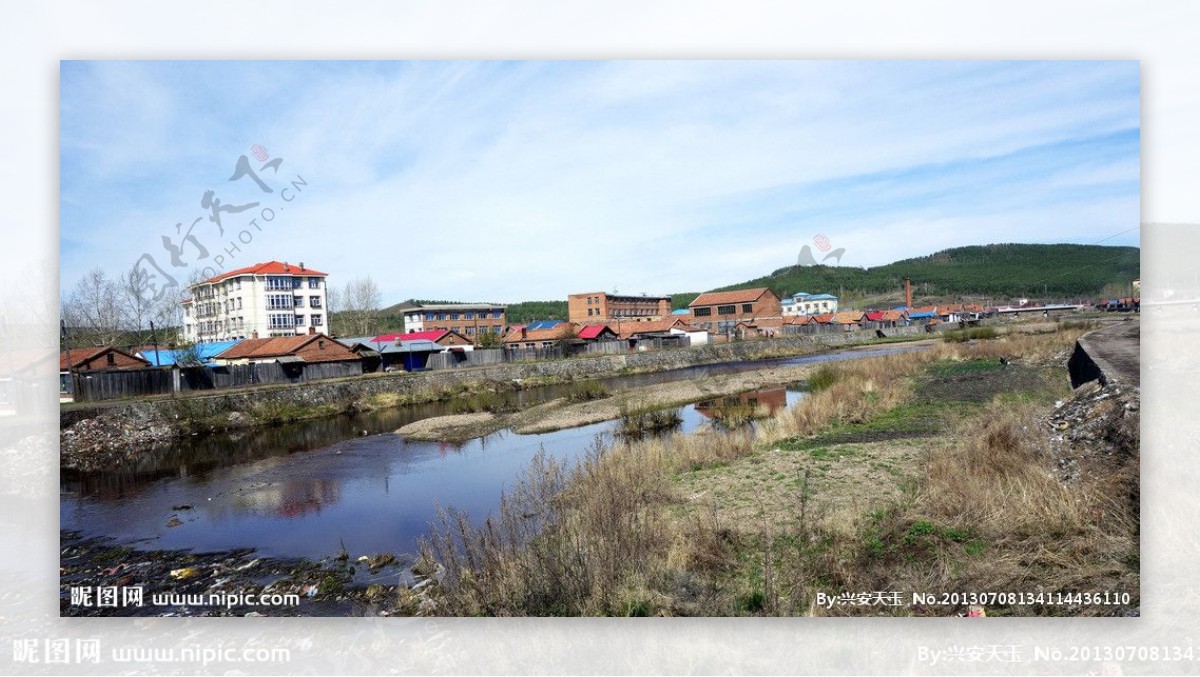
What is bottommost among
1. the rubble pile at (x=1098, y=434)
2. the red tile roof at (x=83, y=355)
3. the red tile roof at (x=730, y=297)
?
the rubble pile at (x=1098, y=434)

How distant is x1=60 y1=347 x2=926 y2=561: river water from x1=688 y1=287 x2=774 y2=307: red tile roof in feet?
110

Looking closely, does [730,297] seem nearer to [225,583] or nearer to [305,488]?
[305,488]

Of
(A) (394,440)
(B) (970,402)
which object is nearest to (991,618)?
(B) (970,402)

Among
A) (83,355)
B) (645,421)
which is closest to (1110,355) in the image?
(645,421)

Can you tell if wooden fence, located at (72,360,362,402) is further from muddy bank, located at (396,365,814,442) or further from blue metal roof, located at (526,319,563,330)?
blue metal roof, located at (526,319,563,330)

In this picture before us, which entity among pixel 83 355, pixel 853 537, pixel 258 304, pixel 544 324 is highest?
pixel 258 304

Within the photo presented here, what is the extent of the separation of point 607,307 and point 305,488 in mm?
32684

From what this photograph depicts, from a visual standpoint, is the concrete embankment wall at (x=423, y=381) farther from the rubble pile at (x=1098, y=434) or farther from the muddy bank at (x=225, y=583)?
the rubble pile at (x=1098, y=434)

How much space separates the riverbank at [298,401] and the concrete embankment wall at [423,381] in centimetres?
4

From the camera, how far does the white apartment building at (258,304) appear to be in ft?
39.7

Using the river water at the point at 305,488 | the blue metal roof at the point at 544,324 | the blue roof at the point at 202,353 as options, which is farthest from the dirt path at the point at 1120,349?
the blue metal roof at the point at 544,324

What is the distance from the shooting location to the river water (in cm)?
948

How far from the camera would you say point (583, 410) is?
72.7ft

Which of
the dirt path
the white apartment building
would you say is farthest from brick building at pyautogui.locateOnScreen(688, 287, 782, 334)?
the dirt path
